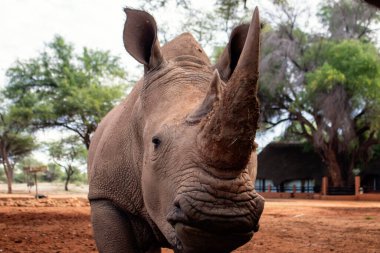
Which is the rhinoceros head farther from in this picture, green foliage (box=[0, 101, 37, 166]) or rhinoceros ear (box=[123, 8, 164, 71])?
green foliage (box=[0, 101, 37, 166])

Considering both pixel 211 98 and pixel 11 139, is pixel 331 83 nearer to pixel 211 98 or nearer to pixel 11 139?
pixel 11 139

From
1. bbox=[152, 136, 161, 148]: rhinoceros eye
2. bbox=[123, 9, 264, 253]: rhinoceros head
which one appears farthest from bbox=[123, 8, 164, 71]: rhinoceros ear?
bbox=[152, 136, 161, 148]: rhinoceros eye

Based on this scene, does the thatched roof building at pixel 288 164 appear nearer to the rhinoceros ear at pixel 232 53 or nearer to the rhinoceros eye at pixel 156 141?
the rhinoceros ear at pixel 232 53

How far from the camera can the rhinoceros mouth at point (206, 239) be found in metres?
1.93

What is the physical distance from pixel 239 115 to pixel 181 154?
0.43m

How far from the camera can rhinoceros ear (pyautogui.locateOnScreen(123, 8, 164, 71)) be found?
3.06m

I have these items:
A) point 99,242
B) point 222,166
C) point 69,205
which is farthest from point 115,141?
point 69,205

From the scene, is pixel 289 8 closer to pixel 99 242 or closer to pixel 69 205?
pixel 69 205

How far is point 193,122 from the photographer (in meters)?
2.19

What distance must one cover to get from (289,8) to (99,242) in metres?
29.5

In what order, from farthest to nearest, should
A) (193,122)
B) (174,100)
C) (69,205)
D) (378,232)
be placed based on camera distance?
(69,205), (378,232), (174,100), (193,122)

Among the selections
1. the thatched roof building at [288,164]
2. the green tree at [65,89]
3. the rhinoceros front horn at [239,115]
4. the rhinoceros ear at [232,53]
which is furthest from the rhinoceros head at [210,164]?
the thatched roof building at [288,164]

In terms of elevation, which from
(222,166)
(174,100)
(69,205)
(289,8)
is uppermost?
(289,8)

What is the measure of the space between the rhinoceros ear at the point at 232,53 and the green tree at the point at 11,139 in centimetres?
2289
